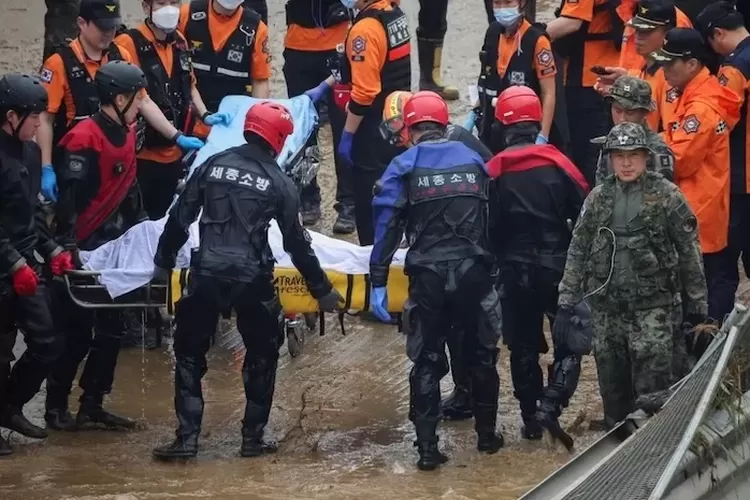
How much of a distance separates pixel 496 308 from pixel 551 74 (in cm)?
253

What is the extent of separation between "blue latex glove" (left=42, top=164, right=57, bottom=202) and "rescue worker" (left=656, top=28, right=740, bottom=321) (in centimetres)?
363

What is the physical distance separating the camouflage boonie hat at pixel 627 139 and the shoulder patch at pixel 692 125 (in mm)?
880

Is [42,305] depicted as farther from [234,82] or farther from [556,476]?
[556,476]

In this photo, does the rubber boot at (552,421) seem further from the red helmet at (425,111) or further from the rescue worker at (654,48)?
the rescue worker at (654,48)

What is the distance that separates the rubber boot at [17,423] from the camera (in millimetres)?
7902

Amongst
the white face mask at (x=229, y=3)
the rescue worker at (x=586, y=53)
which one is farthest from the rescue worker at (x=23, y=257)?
the rescue worker at (x=586, y=53)

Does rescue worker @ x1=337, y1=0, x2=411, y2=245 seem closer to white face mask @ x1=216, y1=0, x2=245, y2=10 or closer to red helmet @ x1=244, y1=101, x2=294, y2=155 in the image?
white face mask @ x1=216, y1=0, x2=245, y2=10

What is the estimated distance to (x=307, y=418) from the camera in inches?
329

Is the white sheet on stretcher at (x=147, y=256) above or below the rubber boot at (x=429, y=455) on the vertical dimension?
above

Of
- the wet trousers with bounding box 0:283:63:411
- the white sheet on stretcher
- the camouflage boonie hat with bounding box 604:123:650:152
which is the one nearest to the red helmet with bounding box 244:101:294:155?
the white sheet on stretcher

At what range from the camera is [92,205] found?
845 cm

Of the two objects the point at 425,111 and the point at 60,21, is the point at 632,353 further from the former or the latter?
the point at 60,21

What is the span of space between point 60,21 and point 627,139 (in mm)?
6128

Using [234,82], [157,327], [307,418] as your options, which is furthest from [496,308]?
[234,82]
